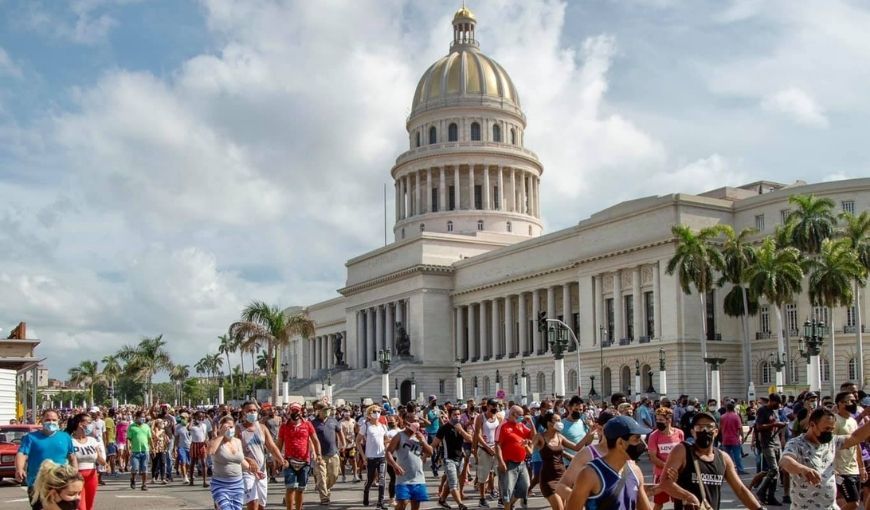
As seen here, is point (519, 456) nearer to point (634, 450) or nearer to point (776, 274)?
point (634, 450)

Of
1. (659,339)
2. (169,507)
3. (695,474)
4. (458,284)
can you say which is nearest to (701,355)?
(659,339)

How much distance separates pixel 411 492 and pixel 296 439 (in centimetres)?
285

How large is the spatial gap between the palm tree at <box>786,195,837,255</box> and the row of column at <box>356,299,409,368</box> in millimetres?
44887

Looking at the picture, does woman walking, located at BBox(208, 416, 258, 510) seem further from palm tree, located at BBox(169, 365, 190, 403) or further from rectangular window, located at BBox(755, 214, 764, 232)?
palm tree, located at BBox(169, 365, 190, 403)

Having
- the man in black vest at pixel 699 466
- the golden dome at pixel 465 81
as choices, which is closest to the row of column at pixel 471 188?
the golden dome at pixel 465 81

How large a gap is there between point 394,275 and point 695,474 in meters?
86.1

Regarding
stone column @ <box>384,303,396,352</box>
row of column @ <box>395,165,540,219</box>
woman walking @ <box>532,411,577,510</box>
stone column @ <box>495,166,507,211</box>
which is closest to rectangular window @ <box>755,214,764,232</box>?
row of column @ <box>395,165,540,219</box>

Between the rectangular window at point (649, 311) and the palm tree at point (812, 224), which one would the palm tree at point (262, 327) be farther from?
the palm tree at point (812, 224)

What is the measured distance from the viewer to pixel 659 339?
65.2m

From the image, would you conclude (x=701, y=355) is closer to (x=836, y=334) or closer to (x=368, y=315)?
(x=836, y=334)

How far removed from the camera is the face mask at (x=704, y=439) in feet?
28.5

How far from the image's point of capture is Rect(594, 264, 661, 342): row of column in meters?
66.0

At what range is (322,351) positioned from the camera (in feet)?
400

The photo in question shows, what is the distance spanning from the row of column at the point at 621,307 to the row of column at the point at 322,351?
48038 mm
